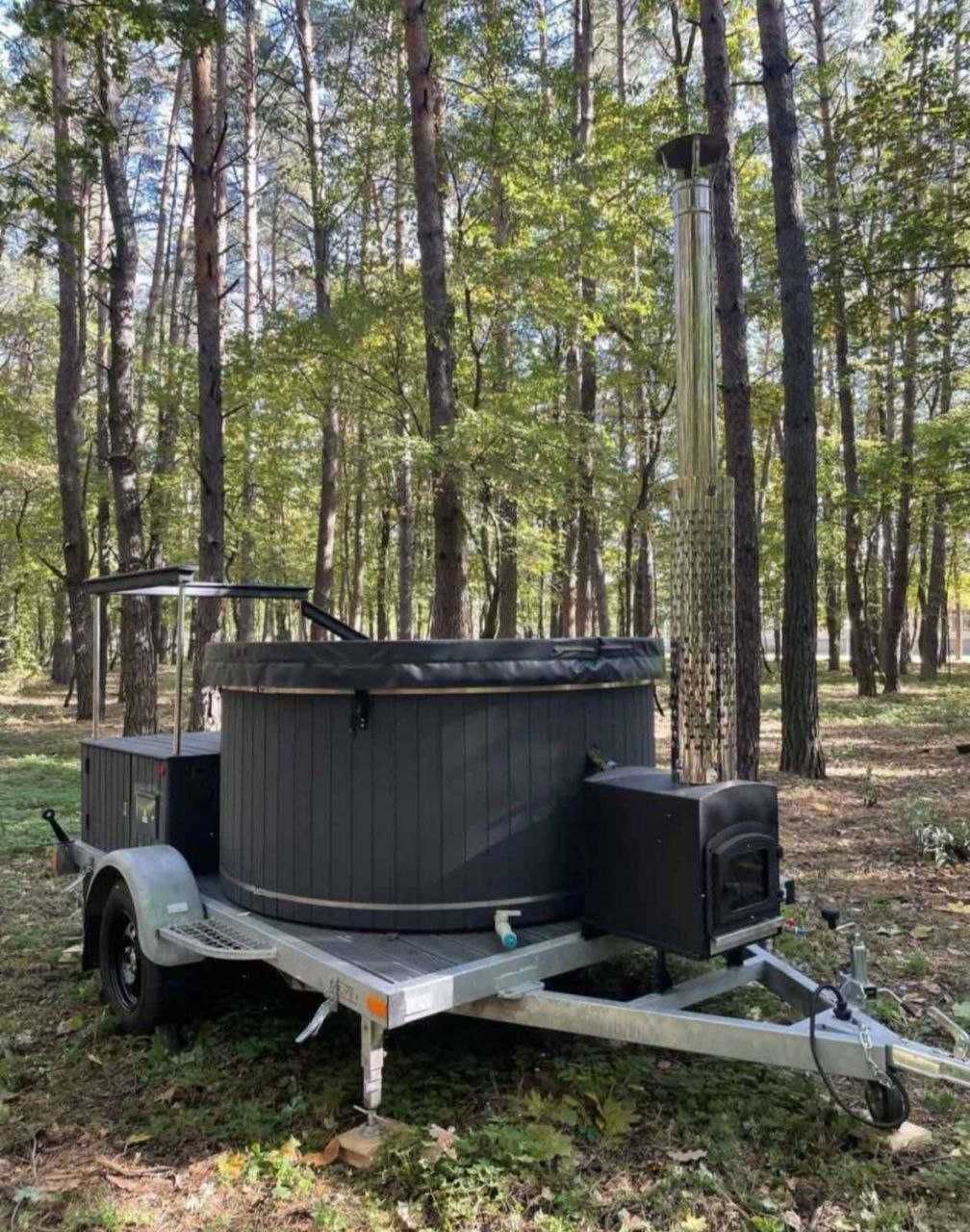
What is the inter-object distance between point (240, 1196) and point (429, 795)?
1.34 m

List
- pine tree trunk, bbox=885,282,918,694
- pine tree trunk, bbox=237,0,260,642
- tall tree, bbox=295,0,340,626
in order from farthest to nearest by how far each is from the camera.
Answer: pine tree trunk, bbox=885,282,918,694, pine tree trunk, bbox=237,0,260,642, tall tree, bbox=295,0,340,626

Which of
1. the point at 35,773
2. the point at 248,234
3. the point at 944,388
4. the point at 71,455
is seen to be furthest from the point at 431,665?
the point at 944,388

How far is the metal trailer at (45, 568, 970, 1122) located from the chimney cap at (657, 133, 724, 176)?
2661 millimetres

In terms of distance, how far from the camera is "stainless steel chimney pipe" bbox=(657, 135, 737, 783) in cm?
317

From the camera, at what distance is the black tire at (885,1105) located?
2.80m

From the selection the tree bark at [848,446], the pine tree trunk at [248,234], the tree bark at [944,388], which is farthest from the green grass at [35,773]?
the tree bark at [848,446]

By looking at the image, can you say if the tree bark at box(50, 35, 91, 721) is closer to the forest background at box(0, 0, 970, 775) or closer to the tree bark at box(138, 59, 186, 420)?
the forest background at box(0, 0, 970, 775)

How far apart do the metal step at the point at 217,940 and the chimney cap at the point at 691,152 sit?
3151 millimetres

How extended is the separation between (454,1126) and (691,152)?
3403 millimetres

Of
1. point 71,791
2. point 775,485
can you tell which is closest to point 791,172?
point 71,791

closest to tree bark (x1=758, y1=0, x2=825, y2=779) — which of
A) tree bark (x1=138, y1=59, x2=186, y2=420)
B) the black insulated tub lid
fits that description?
the black insulated tub lid

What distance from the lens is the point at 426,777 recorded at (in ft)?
10.9

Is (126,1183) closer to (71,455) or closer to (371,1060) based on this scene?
(371,1060)

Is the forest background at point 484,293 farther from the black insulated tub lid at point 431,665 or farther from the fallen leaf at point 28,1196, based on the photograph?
the fallen leaf at point 28,1196
